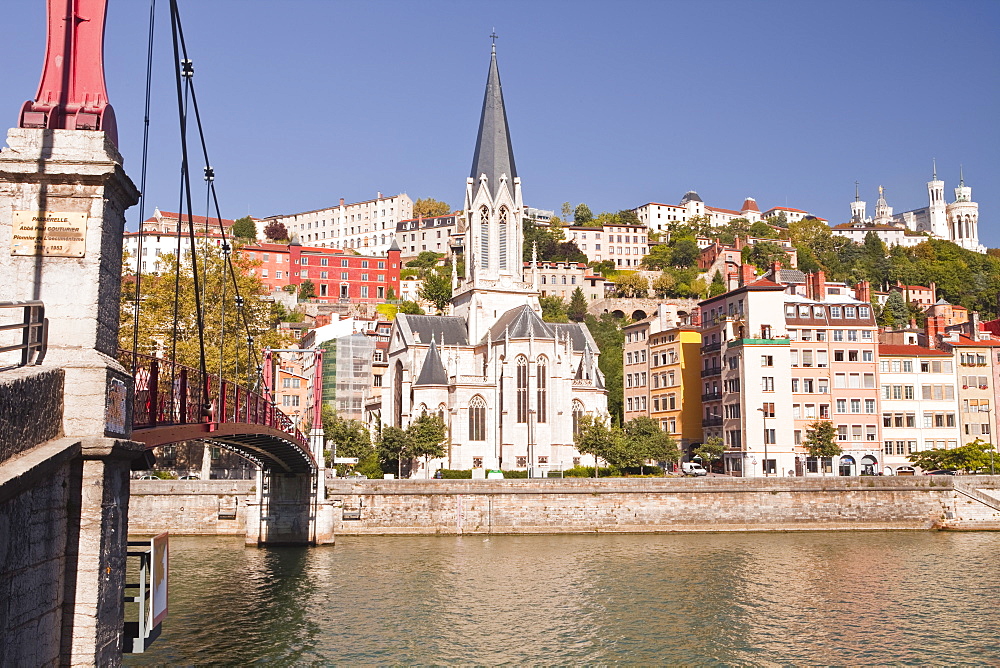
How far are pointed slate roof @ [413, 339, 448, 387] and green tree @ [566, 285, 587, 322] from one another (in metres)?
49.6

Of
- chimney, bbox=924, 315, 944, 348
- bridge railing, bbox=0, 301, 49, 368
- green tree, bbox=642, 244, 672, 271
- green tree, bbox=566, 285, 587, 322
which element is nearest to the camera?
bridge railing, bbox=0, 301, 49, 368

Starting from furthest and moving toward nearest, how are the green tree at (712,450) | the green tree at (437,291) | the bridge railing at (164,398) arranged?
the green tree at (437,291)
the green tree at (712,450)
the bridge railing at (164,398)

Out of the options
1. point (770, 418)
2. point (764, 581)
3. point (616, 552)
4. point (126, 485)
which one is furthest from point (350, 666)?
point (770, 418)

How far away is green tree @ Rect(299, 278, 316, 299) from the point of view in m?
129

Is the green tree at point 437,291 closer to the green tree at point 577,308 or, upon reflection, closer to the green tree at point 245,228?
the green tree at point 577,308

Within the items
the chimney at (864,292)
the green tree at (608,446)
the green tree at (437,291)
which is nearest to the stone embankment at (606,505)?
the green tree at (608,446)

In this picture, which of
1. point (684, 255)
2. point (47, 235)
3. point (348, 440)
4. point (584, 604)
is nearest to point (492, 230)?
point (348, 440)

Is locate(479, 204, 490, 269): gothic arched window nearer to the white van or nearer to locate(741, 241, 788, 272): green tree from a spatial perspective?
the white van

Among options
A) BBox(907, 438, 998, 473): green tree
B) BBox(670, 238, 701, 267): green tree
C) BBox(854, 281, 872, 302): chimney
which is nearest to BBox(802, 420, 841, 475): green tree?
BBox(907, 438, 998, 473): green tree

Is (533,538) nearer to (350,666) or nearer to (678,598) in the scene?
(678,598)

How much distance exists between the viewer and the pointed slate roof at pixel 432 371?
69.6m

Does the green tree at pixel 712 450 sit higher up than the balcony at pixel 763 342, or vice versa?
the balcony at pixel 763 342

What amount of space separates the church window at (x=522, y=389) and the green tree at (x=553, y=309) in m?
44.6

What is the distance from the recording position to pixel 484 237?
7938cm
